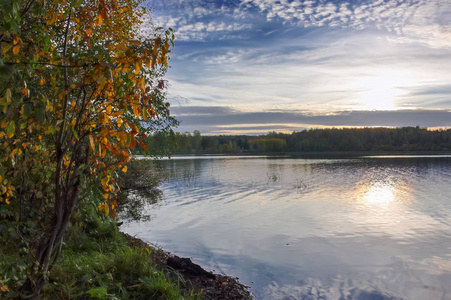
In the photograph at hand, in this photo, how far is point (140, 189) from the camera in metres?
27.4

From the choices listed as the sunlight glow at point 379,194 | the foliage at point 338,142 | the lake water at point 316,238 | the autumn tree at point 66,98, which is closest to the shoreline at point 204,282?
the lake water at point 316,238

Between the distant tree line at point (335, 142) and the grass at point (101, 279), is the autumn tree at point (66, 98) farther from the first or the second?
the distant tree line at point (335, 142)

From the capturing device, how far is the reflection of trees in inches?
846

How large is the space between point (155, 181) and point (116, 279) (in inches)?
859

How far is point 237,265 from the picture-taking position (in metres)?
11.3

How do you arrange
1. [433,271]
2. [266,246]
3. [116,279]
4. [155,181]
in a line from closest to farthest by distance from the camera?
[116,279], [433,271], [266,246], [155,181]

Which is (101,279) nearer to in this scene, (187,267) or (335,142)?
(187,267)

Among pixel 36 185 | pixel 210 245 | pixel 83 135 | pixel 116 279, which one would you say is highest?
pixel 83 135

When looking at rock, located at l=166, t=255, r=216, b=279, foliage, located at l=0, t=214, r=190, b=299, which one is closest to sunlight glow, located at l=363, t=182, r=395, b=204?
rock, located at l=166, t=255, r=216, b=279

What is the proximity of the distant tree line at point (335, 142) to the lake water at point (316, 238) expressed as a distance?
8722cm

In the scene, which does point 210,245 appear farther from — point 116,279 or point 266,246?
point 116,279

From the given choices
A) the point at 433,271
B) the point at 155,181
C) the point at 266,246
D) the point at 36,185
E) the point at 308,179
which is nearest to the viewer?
the point at 36,185

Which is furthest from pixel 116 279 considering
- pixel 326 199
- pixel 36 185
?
pixel 326 199

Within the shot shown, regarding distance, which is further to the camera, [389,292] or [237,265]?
[237,265]
